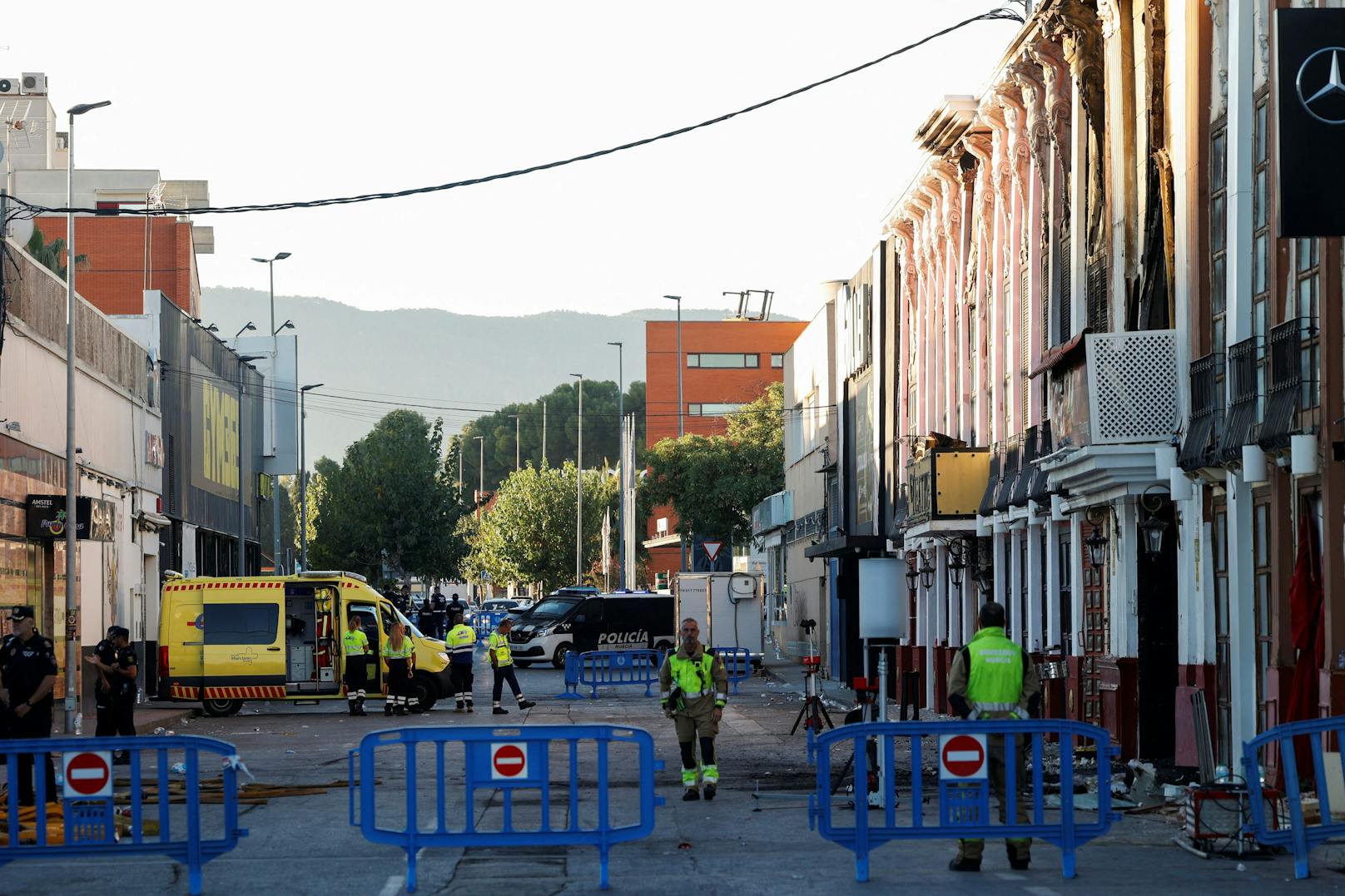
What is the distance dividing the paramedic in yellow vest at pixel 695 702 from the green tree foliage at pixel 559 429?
122 meters

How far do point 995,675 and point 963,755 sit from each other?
1413 millimetres

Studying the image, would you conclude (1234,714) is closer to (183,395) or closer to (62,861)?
(62,861)

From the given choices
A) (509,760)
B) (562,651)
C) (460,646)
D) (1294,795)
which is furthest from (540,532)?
(1294,795)

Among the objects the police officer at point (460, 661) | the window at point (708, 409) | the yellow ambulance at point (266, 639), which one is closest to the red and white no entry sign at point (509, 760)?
the yellow ambulance at point (266, 639)

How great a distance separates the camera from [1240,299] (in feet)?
59.7

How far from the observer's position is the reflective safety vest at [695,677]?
1833 cm

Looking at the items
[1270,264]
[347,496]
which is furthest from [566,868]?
[347,496]

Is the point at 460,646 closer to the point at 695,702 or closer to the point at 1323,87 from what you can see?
the point at 695,702

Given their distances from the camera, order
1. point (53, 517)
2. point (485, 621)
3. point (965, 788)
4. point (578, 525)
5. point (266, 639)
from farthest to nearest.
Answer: point (578, 525) → point (485, 621) → point (266, 639) → point (53, 517) → point (965, 788)

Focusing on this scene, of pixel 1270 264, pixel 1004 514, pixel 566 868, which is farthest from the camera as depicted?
pixel 1004 514

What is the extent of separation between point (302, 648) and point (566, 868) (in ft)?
75.3

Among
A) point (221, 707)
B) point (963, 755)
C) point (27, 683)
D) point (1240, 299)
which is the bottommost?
point (221, 707)

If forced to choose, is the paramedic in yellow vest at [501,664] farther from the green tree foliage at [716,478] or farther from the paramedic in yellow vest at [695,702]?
the green tree foliage at [716,478]

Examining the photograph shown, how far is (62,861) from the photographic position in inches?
541
